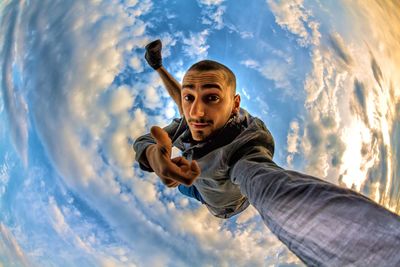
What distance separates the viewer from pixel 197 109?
226 centimetres

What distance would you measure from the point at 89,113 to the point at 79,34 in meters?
1.28

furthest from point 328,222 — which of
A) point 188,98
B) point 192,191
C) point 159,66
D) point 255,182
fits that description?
point 159,66

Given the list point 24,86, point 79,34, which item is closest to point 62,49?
point 79,34

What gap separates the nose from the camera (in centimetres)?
226

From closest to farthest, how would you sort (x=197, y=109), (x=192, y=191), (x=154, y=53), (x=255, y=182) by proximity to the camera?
(x=255, y=182)
(x=197, y=109)
(x=192, y=191)
(x=154, y=53)

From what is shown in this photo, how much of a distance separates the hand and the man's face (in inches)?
23.6

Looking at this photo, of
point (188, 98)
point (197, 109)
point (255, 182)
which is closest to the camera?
point (255, 182)

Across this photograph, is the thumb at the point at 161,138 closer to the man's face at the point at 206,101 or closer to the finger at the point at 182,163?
the finger at the point at 182,163

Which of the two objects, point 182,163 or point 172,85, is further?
point 172,85

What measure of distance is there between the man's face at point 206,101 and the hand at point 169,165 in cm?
60

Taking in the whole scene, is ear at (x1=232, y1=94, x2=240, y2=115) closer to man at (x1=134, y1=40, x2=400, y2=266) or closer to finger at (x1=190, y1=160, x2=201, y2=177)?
man at (x1=134, y1=40, x2=400, y2=266)

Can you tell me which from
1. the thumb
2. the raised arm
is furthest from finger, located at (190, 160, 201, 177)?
the raised arm

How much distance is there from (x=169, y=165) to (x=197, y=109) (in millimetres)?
706

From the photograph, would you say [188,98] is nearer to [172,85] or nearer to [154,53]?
[172,85]
